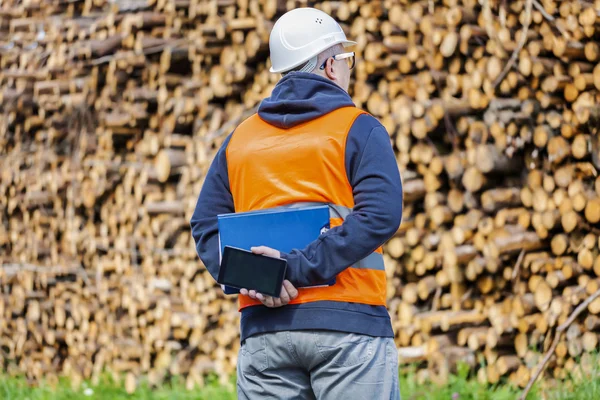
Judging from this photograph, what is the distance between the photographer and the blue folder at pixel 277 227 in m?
2.24

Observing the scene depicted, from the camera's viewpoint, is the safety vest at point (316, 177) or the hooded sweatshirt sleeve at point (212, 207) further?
the hooded sweatshirt sleeve at point (212, 207)

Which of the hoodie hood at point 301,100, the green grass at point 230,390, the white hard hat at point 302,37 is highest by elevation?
the white hard hat at point 302,37

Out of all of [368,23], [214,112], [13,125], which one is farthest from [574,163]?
[13,125]

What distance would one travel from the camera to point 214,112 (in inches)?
228

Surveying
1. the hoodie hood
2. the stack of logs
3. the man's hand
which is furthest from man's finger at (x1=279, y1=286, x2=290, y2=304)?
the stack of logs

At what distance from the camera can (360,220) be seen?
2.21 metres

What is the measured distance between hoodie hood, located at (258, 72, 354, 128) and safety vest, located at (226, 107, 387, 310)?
0.02 metres

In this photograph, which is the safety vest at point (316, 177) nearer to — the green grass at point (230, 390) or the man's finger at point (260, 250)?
the man's finger at point (260, 250)

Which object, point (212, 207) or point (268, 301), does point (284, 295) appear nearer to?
point (268, 301)

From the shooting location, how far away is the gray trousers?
2.24m

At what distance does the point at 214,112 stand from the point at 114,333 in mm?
1649

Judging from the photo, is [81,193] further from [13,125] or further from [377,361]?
[377,361]

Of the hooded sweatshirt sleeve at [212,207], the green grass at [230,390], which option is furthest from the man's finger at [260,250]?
the green grass at [230,390]

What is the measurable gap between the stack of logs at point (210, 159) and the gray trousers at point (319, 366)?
192cm
